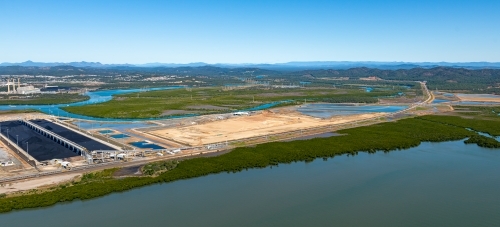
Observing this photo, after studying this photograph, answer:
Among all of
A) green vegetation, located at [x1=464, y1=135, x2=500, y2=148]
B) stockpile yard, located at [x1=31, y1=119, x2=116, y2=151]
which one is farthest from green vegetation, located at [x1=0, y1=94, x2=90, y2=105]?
green vegetation, located at [x1=464, y1=135, x2=500, y2=148]

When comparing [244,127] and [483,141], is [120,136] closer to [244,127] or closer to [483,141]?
[244,127]

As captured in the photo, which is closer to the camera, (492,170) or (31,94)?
(492,170)

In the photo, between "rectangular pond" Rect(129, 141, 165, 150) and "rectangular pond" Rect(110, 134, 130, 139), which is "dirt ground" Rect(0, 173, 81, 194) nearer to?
"rectangular pond" Rect(129, 141, 165, 150)

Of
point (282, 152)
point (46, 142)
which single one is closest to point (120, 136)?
point (46, 142)

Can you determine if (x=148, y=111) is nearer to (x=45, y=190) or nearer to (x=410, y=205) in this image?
(x=45, y=190)

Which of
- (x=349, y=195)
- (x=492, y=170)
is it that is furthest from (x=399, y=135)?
(x=349, y=195)
